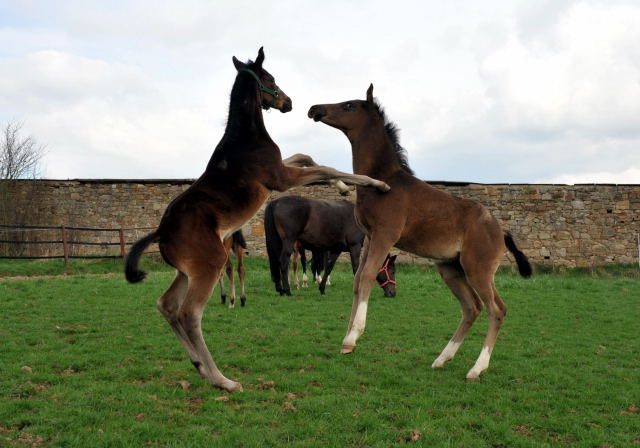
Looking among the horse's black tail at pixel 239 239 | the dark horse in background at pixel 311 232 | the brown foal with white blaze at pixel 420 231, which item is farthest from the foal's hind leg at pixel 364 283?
the dark horse in background at pixel 311 232

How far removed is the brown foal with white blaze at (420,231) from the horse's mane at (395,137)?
0.37ft

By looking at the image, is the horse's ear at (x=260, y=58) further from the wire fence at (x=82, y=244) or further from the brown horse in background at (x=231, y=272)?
the wire fence at (x=82, y=244)

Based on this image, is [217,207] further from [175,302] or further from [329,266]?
[329,266]

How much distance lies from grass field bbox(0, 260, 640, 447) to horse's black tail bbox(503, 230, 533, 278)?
3.40ft

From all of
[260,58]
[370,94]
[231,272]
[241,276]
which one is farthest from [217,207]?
Answer: [241,276]

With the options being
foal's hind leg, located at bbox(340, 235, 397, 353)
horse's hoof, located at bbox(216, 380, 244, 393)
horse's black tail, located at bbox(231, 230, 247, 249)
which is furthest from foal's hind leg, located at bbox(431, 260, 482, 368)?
horse's black tail, located at bbox(231, 230, 247, 249)

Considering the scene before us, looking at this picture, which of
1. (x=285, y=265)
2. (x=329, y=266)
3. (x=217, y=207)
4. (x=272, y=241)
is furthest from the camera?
(x=329, y=266)

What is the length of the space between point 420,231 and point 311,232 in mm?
7670

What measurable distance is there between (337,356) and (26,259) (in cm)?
1754

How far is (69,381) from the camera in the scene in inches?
208

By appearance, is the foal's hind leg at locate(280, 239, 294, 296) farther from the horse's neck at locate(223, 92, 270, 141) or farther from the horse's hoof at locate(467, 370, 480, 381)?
the horse's neck at locate(223, 92, 270, 141)

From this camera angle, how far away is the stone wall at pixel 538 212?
68.7ft

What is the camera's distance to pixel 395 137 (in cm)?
628

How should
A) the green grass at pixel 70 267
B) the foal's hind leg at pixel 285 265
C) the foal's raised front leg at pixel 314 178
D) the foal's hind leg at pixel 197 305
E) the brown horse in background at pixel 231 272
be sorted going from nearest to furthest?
the foal's hind leg at pixel 197 305
the foal's raised front leg at pixel 314 178
the brown horse in background at pixel 231 272
the foal's hind leg at pixel 285 265
the green grass at pixel 70 267
